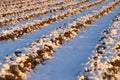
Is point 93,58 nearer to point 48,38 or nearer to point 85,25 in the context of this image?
point 48,38

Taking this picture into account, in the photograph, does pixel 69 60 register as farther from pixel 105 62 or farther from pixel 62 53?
pixel 105 62

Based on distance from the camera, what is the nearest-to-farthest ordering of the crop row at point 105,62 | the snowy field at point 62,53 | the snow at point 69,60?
the crop row at point 105,62 < the snowy field at point 62,53 < the snow at point 69,60

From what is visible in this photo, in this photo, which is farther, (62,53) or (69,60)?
(62,53)

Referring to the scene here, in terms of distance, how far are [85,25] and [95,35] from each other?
341 centimetres

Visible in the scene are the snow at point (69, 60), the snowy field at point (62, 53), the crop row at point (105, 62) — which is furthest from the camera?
the snow at point (69, 60)

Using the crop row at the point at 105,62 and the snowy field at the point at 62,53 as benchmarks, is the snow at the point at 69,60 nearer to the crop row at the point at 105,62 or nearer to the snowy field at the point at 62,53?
the snowy field at the point at 62,53

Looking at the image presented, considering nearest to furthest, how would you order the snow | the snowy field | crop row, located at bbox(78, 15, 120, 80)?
1. crop row, located at bbox(78, 15, 120, 80)
2. the snowy field
3. the snow

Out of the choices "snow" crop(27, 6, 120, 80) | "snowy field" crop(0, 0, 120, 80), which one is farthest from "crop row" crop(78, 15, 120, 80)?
"snow" crop(27, 6, 120, 80)

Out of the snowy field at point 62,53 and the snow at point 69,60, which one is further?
the snow at point 69,60

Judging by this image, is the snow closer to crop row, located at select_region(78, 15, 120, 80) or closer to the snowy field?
the snowy field

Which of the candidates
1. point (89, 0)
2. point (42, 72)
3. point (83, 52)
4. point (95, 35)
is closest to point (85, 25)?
point (95, 35)

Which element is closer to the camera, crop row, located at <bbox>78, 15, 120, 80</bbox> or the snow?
crop row, located at <bbox>78, 15, 120, 80</bbox>

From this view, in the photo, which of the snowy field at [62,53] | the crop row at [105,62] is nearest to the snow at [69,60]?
the snowy field at [62,53]

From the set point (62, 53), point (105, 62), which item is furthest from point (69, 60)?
point (105, 62)
